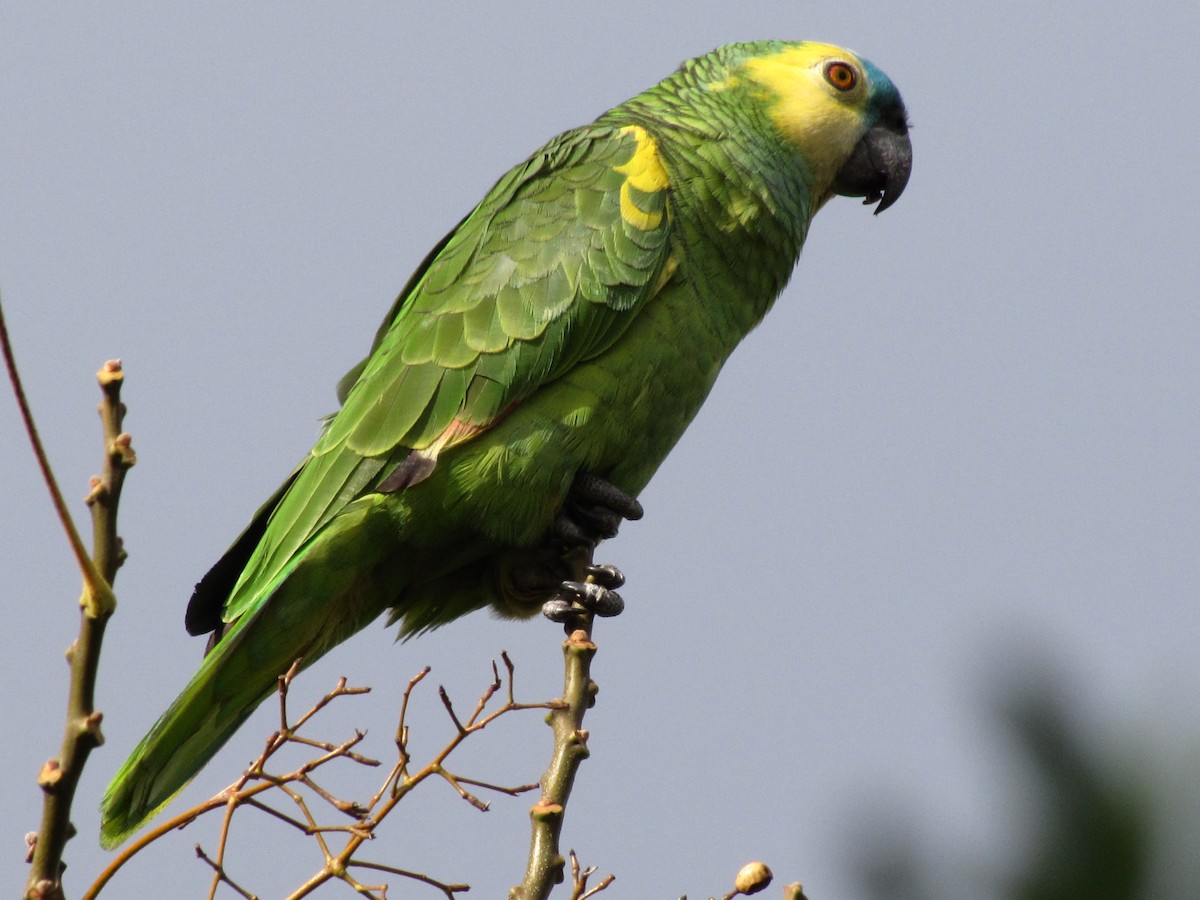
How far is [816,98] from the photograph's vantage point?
4691 mm

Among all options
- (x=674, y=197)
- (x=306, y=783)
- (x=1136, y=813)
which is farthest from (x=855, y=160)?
(x=306, y=783)

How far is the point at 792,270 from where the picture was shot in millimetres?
4492

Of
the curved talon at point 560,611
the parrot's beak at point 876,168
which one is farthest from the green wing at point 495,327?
the parrot's beak at point 876,168

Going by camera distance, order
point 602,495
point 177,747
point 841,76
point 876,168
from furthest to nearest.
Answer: point 876,168, point 841,76, point 602,495, point 177,747

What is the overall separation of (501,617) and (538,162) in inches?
61.8

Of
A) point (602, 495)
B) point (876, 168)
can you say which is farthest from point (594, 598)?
point (876, 168)

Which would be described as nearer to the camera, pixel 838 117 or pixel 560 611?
pixel 560 611

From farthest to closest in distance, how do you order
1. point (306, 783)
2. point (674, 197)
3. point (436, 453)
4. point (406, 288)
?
point (406, 288), point (674, 197), point (436, 453), point (306, 783)

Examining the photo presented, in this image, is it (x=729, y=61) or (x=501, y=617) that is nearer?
(x=501, y=617)

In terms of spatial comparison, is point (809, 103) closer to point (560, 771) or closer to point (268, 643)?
point (268, 643)

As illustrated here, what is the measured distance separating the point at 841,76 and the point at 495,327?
1.85 m

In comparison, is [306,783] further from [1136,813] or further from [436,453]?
[1136,813]

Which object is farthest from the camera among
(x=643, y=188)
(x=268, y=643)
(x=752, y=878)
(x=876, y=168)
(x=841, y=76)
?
(x=876, y=168)

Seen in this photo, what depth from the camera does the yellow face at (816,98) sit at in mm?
4625
